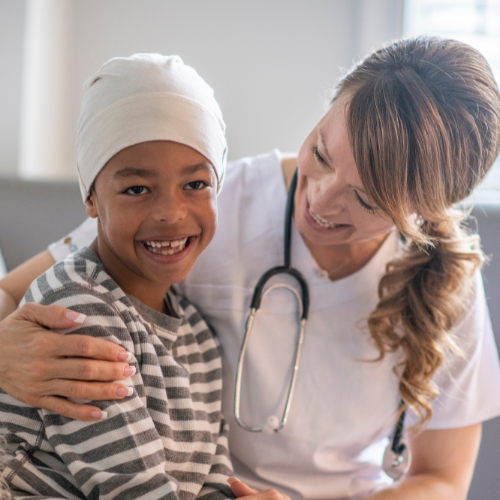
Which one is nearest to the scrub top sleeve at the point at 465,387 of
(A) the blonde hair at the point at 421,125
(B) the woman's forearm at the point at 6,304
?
(A) the blonde hair at the point at 421,125

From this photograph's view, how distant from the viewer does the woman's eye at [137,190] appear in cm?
78

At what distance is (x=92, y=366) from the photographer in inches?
28.4

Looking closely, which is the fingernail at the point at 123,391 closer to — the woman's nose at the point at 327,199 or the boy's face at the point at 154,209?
the boy's face at the point at 154,209

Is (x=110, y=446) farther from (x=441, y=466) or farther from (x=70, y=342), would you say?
(x=441, y=466)

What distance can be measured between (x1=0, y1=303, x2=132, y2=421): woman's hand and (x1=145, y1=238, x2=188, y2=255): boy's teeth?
15 centimetres

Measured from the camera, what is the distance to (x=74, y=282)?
0.79 meters

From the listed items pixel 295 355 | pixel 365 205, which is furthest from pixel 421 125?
pixel 295 355

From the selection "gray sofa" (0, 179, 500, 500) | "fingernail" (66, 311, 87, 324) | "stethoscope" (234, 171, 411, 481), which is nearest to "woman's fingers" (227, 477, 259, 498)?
"stethoscope" (234, 171, 411, 481)

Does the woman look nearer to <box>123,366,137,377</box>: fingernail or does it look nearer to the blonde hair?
the blonde hair

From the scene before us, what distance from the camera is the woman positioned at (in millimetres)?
951

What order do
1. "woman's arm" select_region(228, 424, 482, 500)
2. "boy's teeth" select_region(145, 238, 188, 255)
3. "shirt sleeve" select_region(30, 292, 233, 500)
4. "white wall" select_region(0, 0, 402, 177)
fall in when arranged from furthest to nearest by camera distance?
"white wall" select_region(0, 0, 402, 177), "woman's arm" select_region(228, 424, 482, 500), "boy's teeth" select_region(145, 238, 188, 255), "shirt sleeve" select_region(30, 292, 233, 500)

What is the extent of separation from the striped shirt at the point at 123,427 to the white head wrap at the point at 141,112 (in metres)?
0.16

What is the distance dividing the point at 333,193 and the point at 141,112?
33 cm

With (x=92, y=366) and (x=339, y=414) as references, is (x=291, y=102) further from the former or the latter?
(x=92, y=366)
